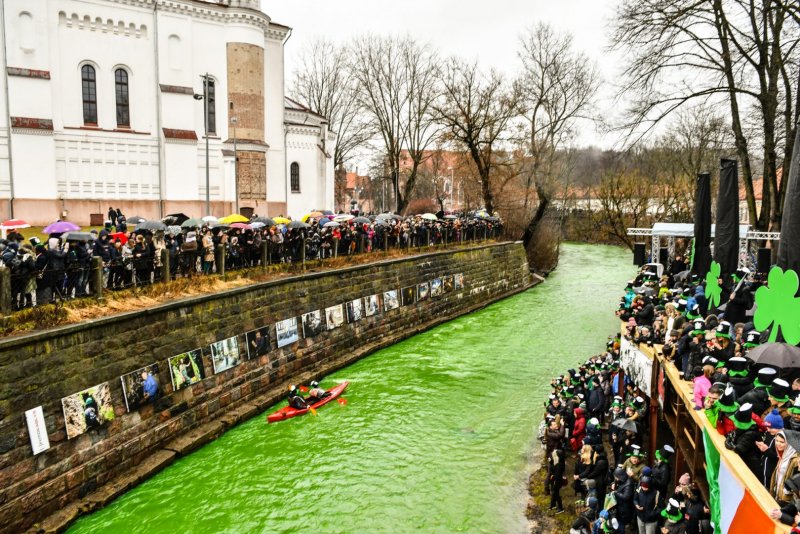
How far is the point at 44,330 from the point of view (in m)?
11.4

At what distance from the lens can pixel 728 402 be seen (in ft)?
23.1

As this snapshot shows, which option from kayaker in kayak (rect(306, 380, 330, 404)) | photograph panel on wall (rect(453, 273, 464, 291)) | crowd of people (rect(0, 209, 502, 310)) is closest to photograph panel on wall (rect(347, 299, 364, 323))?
crowd of people (rect(0, 209, 502, 310))

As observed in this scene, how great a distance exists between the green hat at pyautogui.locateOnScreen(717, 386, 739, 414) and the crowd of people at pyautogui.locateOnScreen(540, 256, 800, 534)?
1 centimetres

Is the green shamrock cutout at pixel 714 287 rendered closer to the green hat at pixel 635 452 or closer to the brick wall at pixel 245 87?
the green hat at pixel 635 452

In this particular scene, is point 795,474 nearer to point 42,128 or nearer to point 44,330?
point 44,330

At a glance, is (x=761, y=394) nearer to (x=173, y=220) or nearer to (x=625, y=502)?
(x=625, y=502)

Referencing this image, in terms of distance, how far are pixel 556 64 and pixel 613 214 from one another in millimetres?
13933

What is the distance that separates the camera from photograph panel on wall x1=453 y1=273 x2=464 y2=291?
3069 centimetres

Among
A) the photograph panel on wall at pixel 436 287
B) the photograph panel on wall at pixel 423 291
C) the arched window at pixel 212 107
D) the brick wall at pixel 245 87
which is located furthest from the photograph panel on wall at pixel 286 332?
the arched window at pixel 212 107

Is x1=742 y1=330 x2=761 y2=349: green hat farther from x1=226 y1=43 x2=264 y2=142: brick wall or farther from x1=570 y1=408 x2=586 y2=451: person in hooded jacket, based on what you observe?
x1=226 y1=43 x2=264 y2=142: brick wall

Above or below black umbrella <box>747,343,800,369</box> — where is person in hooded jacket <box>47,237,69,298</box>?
above

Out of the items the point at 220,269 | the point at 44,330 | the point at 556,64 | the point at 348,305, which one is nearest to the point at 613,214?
the point at 556,64

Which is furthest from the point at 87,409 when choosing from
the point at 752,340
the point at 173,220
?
the point at 173,220

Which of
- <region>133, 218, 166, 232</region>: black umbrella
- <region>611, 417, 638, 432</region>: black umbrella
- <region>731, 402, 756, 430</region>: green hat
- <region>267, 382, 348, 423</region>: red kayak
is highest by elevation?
<region>133, 218, 166, 232</region>: black umbrella
